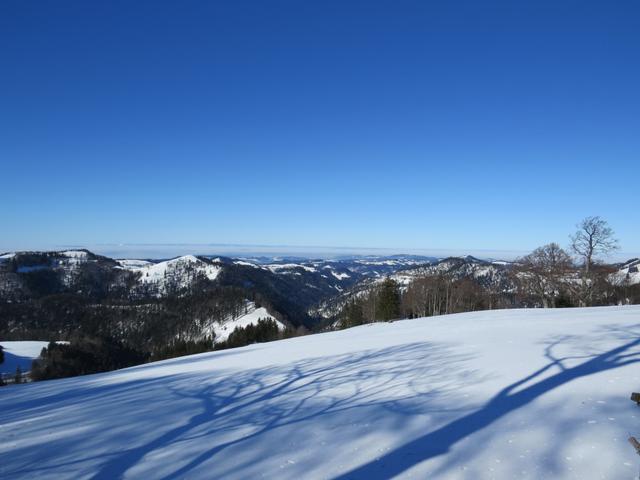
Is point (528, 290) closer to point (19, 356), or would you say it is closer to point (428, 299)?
point (428, 299)

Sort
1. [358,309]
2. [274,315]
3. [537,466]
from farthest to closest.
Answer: [274,315]
[358,309]
[537,466]

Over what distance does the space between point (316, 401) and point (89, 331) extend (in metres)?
198

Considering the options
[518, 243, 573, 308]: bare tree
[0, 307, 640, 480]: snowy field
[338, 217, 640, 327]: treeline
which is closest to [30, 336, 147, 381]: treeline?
[338, 217, 640, 327]: treeline

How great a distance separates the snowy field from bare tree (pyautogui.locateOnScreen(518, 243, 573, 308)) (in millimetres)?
24381

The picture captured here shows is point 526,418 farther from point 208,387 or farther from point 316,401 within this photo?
point 208,387

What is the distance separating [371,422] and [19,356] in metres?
148

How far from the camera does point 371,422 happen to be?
259 inches

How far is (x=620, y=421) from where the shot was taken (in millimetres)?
5617

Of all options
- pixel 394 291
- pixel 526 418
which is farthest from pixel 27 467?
pixel 394 291

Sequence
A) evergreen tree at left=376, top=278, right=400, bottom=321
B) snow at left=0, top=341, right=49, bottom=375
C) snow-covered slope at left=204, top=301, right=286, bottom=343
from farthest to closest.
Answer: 1. snow-covered slope at left=204, top=301, right=286, bottom=343
2. snow at left=0, top=341, right=49, bottom=375
3. evergreen tree at left=376, top=278, right=400, bottom=321

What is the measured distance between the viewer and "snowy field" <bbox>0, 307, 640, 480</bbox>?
16.5ft

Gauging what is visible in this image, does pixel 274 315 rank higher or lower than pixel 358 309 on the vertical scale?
lower

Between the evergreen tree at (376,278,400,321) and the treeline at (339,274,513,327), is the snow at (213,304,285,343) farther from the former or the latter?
the evergreen tree at (376,278,400,321)

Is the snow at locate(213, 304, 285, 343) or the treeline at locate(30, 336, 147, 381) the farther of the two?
A: the snow at locate(213, 304, 285, 343)
